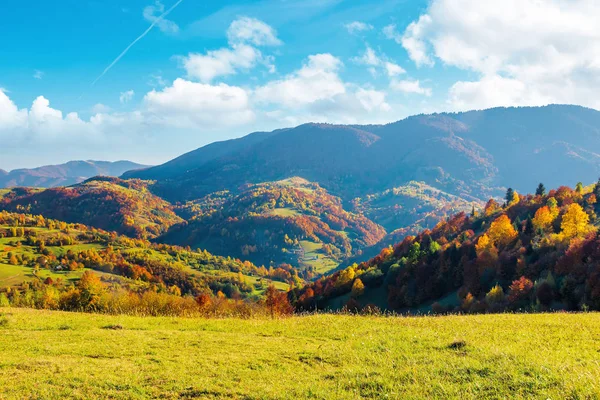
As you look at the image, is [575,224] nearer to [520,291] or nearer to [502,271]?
[502,271]

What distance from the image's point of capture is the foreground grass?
453 inches

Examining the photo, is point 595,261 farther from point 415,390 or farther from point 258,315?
point 415,390

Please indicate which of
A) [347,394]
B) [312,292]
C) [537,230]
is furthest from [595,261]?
[312,292]

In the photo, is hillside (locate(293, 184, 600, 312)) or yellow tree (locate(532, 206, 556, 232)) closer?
hillside (locate(293, 184, 600, 312))

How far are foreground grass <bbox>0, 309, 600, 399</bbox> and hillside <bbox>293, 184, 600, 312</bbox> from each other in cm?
2829

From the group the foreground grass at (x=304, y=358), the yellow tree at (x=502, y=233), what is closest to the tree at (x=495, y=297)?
the foreground grass at (x=304, y=358)

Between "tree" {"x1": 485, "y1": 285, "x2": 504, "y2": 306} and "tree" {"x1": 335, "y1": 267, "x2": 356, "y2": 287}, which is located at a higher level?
"tree" {"x1": 485, "y1": 285, "x2": 504, "y2": 306}

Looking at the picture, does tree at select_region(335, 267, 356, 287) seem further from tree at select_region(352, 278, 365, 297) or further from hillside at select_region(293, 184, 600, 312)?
tree at select_region(352, 278, 365, 297)

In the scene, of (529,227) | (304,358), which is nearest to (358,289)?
(529,227)

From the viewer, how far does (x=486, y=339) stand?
54.4 ft

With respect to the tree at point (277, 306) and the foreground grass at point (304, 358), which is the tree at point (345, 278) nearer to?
the tree at point (277, 306)

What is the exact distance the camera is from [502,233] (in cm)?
9769

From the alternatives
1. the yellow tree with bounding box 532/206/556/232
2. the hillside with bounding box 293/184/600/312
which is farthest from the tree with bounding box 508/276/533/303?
the yellow tree with bounding box 532/206/556/232

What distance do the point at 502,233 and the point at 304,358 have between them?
98.4 meters
